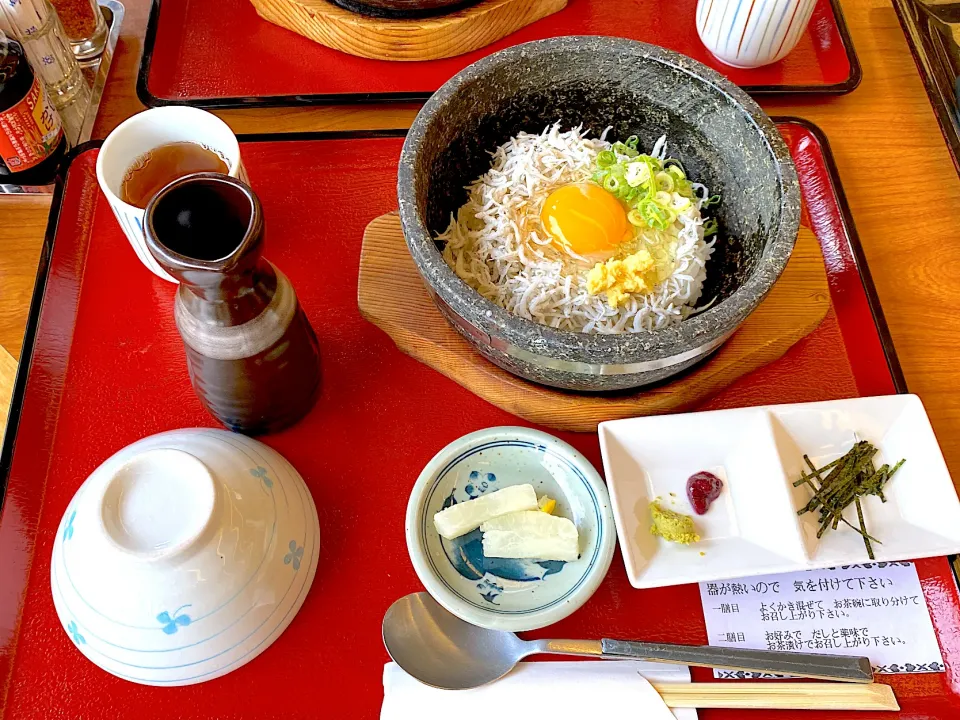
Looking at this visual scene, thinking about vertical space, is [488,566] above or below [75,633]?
above

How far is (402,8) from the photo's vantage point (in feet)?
6.00

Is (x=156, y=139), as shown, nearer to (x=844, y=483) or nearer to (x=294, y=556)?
(x=294, y=556)

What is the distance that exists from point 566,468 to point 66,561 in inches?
32.4

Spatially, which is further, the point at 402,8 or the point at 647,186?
the point at 402,8

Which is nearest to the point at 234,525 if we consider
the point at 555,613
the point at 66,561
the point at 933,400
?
the point at 66,561

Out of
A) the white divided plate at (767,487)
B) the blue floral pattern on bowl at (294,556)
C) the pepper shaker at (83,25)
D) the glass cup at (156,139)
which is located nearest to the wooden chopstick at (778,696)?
the white divided plate at (767,487)

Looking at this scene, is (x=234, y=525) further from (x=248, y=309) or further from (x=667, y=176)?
(x=667, y=176)

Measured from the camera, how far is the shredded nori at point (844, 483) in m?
1.27

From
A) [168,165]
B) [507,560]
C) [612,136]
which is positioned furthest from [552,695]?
[168,165]

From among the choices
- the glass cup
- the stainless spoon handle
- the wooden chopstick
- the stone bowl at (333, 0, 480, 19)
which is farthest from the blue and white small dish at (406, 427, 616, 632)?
the stone bowl at (333, 0, 480, 19)

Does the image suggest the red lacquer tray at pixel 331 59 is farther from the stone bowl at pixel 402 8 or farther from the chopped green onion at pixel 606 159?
the chopped green onion at pixel 606 159

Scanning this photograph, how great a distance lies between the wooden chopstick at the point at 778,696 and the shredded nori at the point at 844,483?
24cm

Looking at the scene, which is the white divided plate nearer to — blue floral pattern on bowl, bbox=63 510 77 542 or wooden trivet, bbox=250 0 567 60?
blue floral pattern on bowl, bbox=63 510 77 542

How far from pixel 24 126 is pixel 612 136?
1.32 metres
